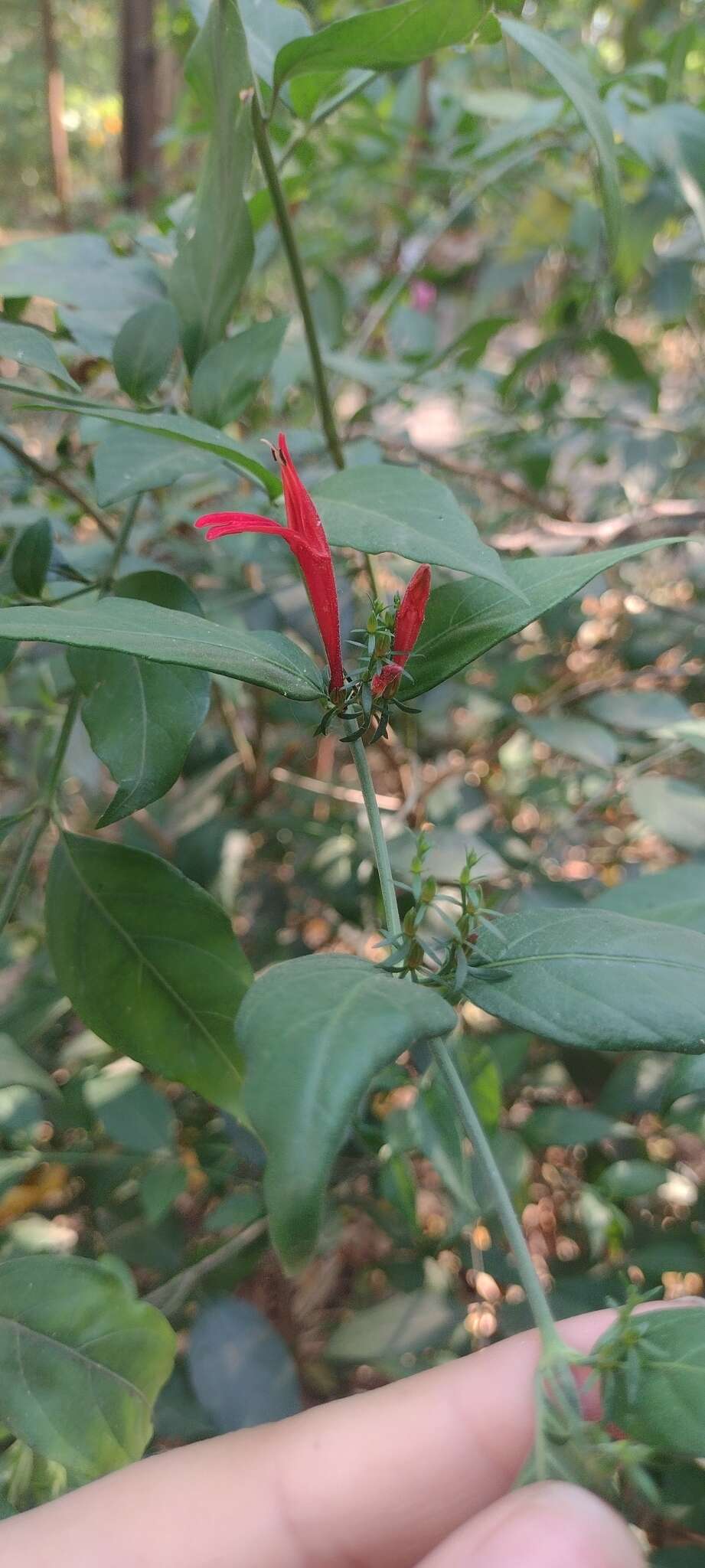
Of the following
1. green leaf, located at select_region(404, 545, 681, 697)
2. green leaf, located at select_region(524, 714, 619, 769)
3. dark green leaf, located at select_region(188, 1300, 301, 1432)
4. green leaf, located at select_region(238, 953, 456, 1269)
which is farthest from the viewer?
green leaf, located at select_region(524, 714, 619, 769)

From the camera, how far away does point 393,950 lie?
14.2 inches

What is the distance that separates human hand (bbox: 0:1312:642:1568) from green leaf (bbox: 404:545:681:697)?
325mm

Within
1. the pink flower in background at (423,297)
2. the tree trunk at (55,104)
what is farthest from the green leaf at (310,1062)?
the tree trunk at (55,104)

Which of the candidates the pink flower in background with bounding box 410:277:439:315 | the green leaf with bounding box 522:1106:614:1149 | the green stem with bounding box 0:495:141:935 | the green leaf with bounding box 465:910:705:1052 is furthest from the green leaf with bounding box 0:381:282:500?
the pink flower in background with bounding box 410:277:439:315

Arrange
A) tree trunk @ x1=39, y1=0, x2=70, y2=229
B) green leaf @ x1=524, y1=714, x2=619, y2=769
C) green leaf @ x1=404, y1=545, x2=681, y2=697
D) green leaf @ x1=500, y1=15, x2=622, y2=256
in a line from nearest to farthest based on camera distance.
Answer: green leaf @ x1=404, y1=545, x2=681, y2=697
green leaf @ x1=500, y1=15, x2=622, y2=256
green leaf @ x1=524, y1=714, x2=619, y2=769
tree trunk @ x1=39, y1=0, x2=70, y2=229

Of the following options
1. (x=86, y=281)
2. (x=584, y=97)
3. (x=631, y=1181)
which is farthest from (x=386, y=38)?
(x=631, y=1181)

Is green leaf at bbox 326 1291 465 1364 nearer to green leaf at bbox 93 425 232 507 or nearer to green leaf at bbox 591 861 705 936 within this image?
green leaf at bbox 591 861 705 936

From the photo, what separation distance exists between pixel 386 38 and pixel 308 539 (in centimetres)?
28

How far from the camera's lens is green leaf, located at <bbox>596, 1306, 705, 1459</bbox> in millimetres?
304

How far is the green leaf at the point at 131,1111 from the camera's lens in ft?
2.44

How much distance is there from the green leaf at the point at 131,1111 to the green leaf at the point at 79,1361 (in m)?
0.26

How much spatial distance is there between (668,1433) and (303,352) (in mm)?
908

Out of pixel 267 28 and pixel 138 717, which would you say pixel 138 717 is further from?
pixel 267 28

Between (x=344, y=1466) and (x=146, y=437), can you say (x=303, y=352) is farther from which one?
(x=344, y=1466)
